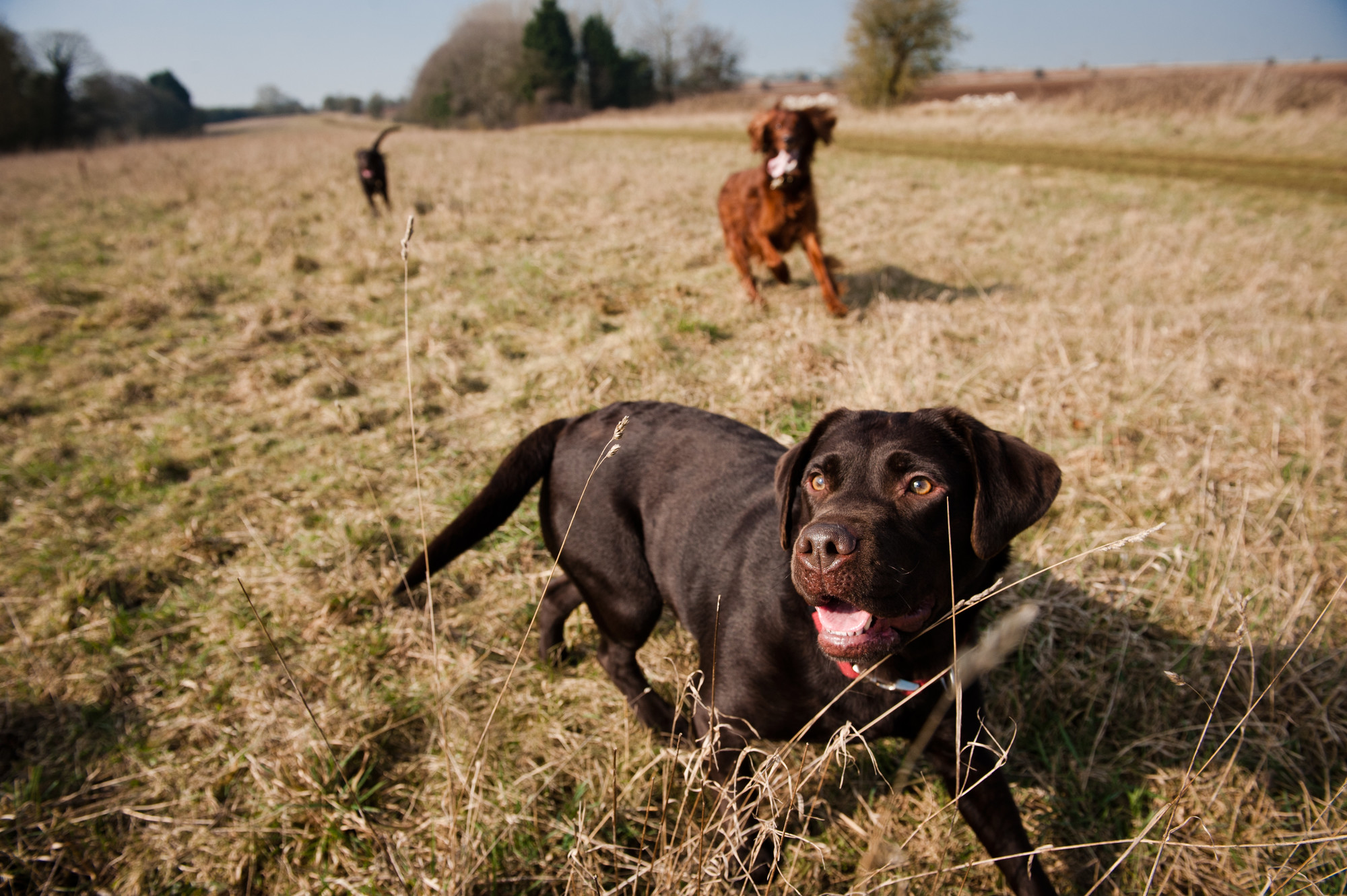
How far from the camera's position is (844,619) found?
173 cm

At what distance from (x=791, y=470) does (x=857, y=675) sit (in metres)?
0.60

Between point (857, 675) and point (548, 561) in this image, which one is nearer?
point (857, 675)

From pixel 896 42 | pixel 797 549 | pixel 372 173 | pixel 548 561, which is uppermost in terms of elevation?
pixel 896 42

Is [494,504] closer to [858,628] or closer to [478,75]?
[858,628]

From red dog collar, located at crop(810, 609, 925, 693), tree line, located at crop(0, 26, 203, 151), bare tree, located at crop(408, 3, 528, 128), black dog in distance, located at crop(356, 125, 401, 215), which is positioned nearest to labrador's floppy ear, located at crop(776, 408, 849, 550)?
red dog collar, located at crop(810, 609, 925, 693)

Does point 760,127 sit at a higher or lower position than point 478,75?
lower

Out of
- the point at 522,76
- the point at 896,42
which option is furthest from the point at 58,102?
the point at 896,42

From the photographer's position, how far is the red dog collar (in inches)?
69.5

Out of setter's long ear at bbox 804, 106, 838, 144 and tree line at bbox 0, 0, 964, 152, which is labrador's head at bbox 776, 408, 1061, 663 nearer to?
setter's long ear at bbox 804, 106, 838, 144

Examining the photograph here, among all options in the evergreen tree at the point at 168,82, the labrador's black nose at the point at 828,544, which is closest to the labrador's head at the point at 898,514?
the labrador's black nose at the point at 828,544

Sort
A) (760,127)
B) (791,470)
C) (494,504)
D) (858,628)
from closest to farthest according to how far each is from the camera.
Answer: (858,628) < (791,470) < (494,504) < (760,127)

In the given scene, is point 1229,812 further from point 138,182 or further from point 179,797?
point 138,182

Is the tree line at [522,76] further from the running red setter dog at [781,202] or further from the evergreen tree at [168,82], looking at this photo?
the running red setter dog at [781,202]

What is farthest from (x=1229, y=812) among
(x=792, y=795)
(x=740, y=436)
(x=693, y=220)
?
(x=693, y=220)
